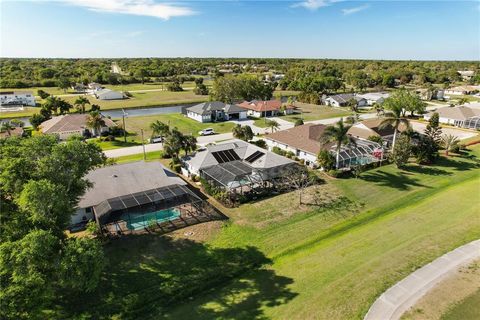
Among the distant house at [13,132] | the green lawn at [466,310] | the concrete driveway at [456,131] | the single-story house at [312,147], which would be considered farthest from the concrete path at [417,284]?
the distant house at [13,132]

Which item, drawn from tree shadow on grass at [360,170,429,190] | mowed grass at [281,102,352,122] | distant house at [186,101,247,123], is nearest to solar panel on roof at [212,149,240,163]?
tree shadow on grass at [360,170,429,190]

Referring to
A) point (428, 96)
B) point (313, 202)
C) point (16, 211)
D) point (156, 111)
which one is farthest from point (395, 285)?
point (428, 96)

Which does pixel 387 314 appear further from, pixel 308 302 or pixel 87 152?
pixel 87 152

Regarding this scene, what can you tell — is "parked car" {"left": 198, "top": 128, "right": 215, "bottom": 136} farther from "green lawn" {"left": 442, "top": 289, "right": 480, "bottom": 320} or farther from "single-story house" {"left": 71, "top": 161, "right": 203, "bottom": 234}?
"green lawn" {"left": 442, "top": 289, "right": 480, "bottom": 320}

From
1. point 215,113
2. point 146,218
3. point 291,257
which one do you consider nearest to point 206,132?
point 215,113

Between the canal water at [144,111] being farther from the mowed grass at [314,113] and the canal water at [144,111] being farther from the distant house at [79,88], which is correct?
the distant house at [79,88]

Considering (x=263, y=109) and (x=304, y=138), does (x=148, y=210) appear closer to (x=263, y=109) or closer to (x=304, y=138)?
(x=304, y=138)
